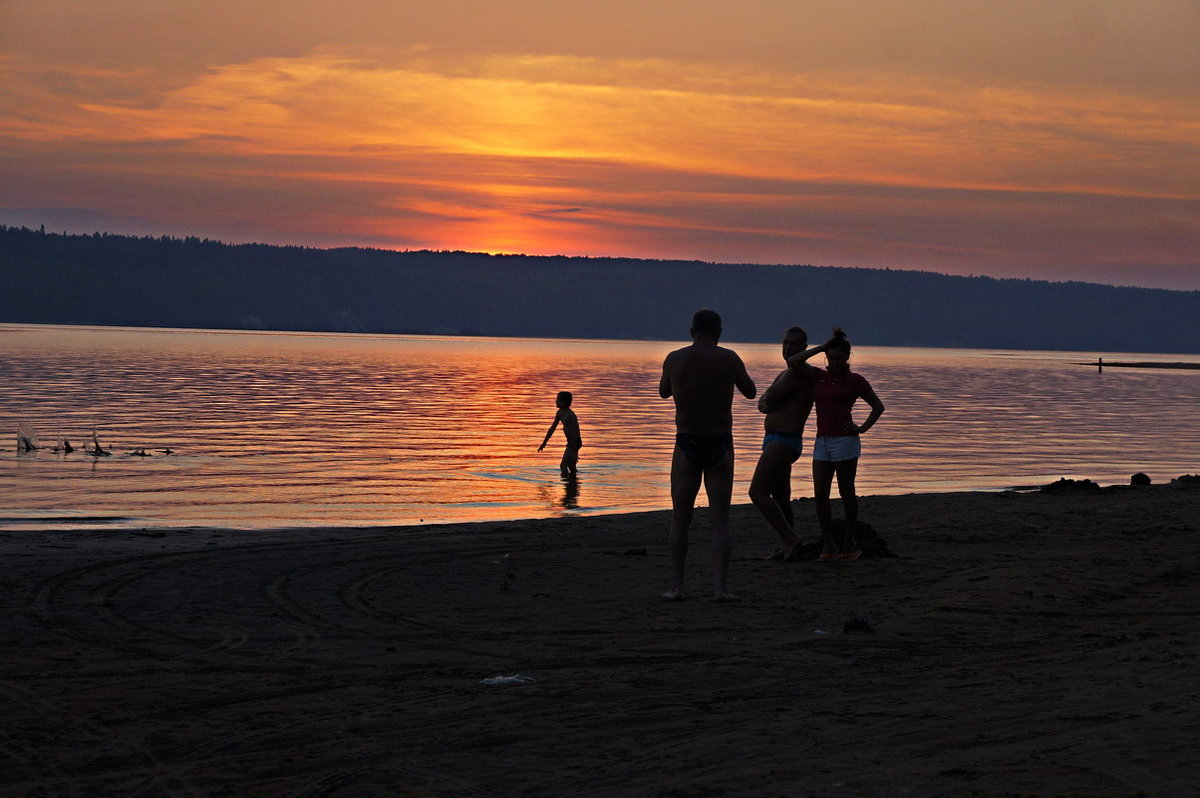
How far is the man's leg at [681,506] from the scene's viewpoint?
8.49 metres

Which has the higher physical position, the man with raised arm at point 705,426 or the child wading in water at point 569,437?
the man with raised arm at point 705,426

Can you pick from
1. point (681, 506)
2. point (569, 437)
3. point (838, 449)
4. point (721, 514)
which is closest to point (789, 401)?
point (838, 449)

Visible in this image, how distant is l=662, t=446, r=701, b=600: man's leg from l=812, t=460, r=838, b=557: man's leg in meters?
2.02

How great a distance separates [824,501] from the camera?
33.9ft

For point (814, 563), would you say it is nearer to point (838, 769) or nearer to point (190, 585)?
point (190, 585)

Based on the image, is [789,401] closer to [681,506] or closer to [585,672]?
[681,506]

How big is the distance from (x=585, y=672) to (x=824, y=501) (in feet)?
14.6

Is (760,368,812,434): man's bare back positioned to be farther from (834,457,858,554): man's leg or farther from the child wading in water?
the child wading in water

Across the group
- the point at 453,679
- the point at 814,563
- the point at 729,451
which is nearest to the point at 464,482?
the point at 814,563

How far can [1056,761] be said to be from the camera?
15.2 ft

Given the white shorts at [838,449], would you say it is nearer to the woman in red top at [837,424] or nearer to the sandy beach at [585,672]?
the woman in red top at [837,424]

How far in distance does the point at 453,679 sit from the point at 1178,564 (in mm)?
6763

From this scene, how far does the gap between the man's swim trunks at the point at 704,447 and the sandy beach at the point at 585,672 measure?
0.99 meters

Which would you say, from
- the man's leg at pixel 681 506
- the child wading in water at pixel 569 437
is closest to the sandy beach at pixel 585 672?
the man's leg at pixel 681 506
